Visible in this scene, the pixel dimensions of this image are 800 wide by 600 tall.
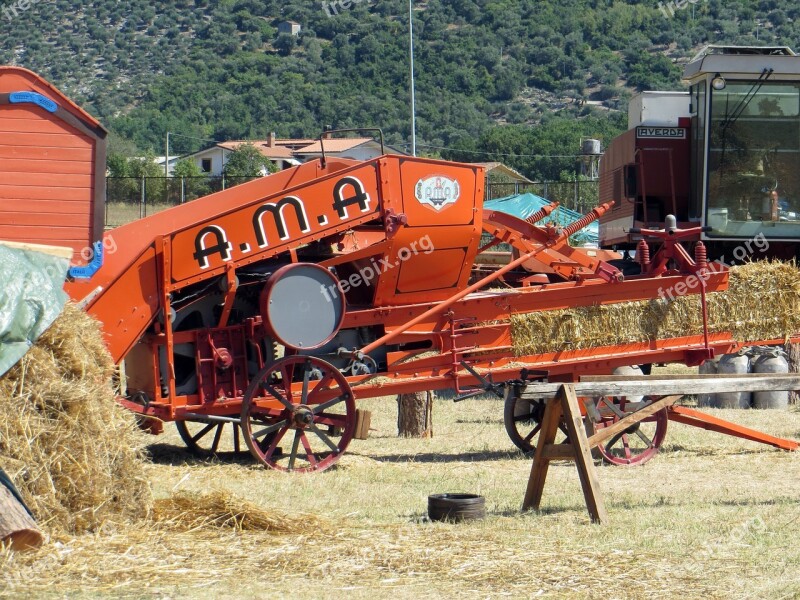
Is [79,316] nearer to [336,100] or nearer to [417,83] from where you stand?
[336,100]

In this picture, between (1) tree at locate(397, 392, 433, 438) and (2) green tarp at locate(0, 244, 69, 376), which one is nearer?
(2) green tarp at locate(0, 244, 69, 376)

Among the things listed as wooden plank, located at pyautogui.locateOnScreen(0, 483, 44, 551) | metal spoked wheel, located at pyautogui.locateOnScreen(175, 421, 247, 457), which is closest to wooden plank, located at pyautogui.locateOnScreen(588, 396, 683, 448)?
metal spoked wheel, located at pyautogui.locateOnScreen(175, 421, 247, 457)

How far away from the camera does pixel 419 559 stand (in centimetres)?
602

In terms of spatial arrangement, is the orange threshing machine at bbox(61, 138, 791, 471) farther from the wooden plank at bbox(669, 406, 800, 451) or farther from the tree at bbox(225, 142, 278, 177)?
the tree at bbox(225, 142, 278, 177)

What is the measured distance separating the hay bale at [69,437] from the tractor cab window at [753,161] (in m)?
8.01

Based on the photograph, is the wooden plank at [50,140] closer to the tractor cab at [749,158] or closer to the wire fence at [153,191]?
the tractor cab at [749,158]

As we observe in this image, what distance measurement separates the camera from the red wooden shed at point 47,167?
353 inches

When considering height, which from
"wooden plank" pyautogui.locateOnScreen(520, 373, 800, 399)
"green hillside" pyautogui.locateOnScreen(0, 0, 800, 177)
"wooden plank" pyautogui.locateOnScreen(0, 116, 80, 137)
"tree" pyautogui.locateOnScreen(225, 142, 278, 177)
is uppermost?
"green hillside" pyautogui.locateOnScreen(0, 0, 800, 177)

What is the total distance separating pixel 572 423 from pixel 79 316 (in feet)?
10.3

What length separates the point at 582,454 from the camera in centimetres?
727

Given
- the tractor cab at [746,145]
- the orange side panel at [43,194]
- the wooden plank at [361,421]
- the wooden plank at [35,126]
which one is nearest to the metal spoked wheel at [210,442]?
the wooden plank at [361,421]

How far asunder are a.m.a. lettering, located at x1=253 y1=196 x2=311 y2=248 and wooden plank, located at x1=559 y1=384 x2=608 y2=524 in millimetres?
3113

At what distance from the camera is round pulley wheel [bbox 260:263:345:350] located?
941cm

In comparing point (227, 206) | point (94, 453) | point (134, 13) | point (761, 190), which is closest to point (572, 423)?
point (94, 453)
